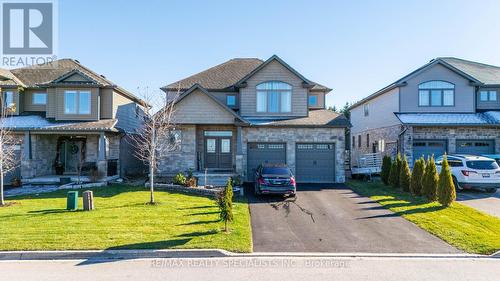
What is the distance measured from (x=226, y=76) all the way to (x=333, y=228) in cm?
1725

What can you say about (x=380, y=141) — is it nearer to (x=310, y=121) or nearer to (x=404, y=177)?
(x=310, y=121)

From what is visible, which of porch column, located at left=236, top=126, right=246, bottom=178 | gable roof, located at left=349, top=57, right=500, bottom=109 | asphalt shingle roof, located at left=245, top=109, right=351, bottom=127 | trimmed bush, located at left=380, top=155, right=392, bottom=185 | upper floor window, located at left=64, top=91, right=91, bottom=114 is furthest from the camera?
gable roof, located at left=349, top=57, right=500, bottom=109

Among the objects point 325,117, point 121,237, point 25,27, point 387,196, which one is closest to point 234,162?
point 325,117

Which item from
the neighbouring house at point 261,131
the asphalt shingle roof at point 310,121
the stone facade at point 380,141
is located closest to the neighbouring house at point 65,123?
the neighbouring house at point 261,131

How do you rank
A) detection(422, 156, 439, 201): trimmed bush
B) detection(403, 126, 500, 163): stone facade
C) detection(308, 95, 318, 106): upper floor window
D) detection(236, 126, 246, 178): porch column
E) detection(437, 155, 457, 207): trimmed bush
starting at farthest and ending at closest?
detection(308, 95, 318, 106): upper floor window, detection(403, 126, 500, 163): stone facade, detection(236, 126, 246, 178): porch column, detection(422, 156, 439, 201): trimmed bush, detection(437, 155, 457, 207): trimmed bush

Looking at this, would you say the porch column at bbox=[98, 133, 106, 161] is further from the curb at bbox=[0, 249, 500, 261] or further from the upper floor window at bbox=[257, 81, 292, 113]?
the curb at bbox=[0, 249, 500, 261]

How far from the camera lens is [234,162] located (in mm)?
21312

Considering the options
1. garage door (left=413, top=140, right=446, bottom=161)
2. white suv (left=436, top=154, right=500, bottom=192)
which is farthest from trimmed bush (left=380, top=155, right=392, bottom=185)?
garage door (left=413, top=140, right=446, bottom=161)

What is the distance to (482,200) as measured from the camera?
15188 millimetres

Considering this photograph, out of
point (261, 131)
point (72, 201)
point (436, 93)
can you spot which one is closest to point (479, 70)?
point (436, 93)

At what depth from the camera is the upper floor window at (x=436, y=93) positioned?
23391mm

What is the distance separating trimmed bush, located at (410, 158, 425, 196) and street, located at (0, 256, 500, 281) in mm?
7954

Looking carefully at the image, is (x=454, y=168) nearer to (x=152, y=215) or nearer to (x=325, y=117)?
(x=325, y=117)

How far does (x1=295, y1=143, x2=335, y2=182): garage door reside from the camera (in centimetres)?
2064
